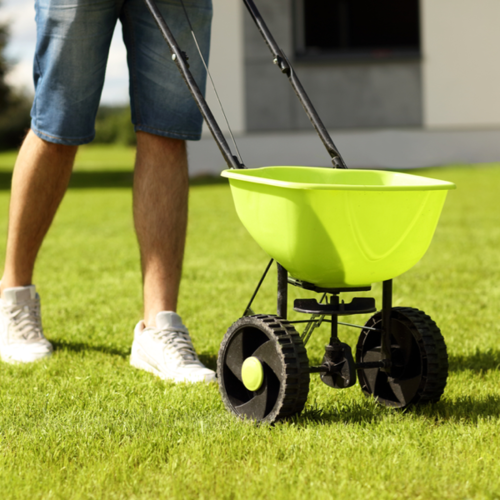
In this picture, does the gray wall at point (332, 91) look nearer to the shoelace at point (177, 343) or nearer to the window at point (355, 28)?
the window at point (355, 28)

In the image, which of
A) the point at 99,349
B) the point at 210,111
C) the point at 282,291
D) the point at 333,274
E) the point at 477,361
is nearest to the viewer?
the point at 333,274

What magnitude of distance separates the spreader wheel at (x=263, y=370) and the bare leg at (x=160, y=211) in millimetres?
582

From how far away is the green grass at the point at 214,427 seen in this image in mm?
1459

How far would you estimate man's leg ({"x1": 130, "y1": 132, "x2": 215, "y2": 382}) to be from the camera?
94.1 inches

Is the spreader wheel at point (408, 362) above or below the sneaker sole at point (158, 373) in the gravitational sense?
above

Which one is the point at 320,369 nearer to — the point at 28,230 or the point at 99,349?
the point at 99,349

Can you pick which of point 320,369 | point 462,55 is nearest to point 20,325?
point 320,369

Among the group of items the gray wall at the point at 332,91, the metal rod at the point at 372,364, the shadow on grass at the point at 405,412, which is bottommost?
the shadow on grass at the point at 405,412

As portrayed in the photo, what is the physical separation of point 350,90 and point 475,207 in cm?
551

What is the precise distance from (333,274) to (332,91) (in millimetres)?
10431

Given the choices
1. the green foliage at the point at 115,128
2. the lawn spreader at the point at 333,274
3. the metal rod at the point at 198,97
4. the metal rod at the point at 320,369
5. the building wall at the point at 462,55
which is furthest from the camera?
the green foliage at the point at 115,128

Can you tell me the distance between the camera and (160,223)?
8.02ft

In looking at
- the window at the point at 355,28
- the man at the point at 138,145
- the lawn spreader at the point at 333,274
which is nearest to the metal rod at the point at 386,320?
the lawn spreader at the point at 333,274

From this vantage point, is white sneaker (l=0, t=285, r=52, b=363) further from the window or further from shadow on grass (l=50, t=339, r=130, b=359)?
the window
